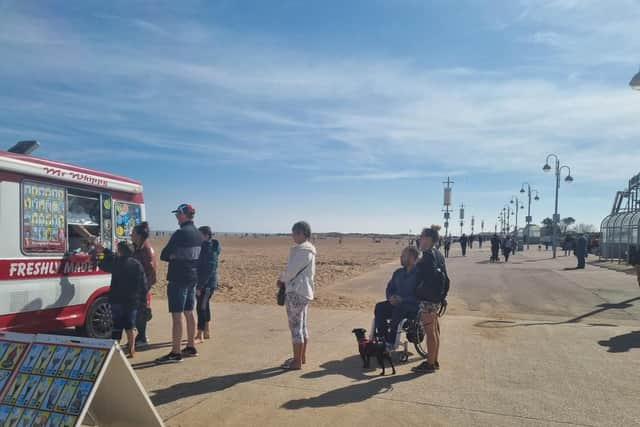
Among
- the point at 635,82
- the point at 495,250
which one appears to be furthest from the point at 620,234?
the point at 635,82

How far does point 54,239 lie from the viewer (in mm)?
6242

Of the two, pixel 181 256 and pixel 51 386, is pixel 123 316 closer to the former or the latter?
pixel 181 256

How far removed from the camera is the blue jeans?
6645 millimetres

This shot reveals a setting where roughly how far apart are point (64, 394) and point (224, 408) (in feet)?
5.53

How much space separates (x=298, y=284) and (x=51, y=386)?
2979 mm

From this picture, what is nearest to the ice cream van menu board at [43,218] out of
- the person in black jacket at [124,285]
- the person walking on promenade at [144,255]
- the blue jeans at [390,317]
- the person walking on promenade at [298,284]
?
the person in black jacket at [124,285]

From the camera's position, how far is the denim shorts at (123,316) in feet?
20.7

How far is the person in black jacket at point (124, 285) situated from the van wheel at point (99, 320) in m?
0.65

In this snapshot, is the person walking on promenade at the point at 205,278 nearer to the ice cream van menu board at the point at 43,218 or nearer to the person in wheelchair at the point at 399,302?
the ice cream van menu board at the point at 43,218

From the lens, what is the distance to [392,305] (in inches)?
268

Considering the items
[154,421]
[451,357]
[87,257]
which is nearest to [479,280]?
[451,357]

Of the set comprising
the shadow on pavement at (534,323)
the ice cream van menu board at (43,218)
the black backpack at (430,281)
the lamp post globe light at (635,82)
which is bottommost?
the shadow on pavement at (534,323)

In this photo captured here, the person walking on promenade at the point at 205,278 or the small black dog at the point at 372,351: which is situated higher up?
the person walking on promenade at the point at 205,278

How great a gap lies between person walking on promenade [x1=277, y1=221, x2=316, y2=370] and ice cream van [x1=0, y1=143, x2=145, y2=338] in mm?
2744
